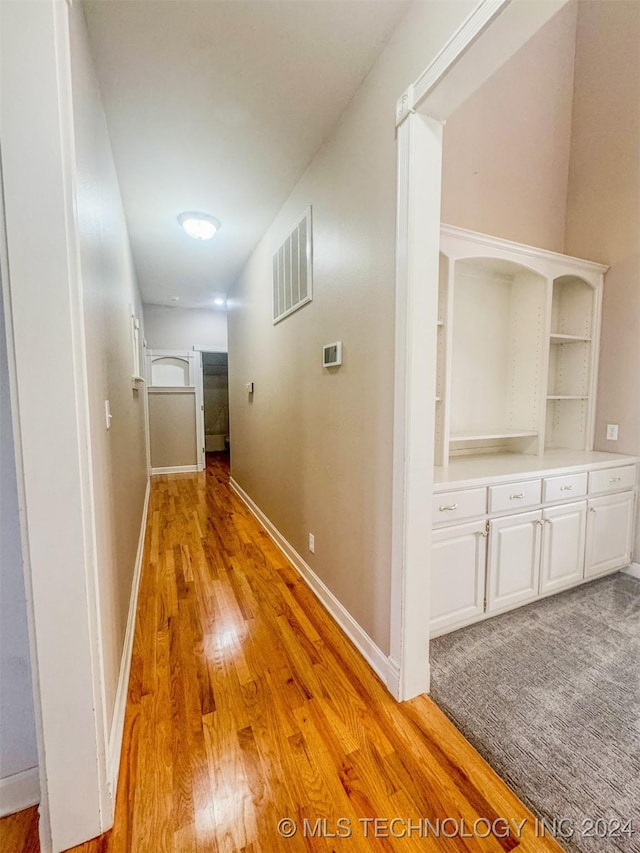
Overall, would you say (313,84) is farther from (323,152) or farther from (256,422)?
(256,422)

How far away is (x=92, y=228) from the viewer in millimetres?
1306

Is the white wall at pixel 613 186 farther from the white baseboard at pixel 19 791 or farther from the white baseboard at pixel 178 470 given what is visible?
the white baseboard at pixel 178 470

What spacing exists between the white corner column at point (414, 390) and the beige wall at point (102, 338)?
1.06m

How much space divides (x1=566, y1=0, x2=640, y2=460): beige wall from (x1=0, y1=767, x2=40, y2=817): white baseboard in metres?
3.49

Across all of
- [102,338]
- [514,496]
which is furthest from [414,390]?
[102,338]

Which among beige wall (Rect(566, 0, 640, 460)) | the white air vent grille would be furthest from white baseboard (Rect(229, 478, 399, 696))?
beige wall (Rect(566, 0, 640, 460))

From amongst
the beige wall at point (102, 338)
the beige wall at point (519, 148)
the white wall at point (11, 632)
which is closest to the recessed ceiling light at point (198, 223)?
the beige wall at point (102, 338)

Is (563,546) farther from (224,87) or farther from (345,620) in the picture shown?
(224,87)

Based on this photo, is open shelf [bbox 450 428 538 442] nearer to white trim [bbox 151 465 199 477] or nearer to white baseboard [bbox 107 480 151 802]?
white baseboard [bbox 107 480 151 802]

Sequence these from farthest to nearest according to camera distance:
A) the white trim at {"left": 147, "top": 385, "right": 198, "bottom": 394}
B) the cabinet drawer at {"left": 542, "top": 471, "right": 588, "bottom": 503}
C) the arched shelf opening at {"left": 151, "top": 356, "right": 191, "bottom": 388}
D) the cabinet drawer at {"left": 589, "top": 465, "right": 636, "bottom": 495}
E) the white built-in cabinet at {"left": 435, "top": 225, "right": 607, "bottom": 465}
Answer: the arched shelf opening at {"left": 151, "top": 356, "right": 191, "bottom": 388} < the white trim at {"left": 147, "top": 385, "right": 198, "bottom": 394} < the white built-in cabinet at {"left": 435, "top": 225, "right": 607, "bottom": 465} < the cabinet drawer at {"left": 589, "top": 465, "right": 636, "bottom": 495} < the cabinet drawer at {"left": 542, "top": 471, "right": 588, "bottom": 503}

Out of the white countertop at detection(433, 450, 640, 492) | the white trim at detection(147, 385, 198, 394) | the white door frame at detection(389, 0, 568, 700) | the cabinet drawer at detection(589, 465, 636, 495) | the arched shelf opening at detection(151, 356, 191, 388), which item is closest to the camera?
the white door frame at detection(389, 0, 568, 700)

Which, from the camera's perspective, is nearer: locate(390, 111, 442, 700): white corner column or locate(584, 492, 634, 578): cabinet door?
locate(390, 111, 442, 700): white corner column

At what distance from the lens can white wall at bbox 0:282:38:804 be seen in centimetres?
98

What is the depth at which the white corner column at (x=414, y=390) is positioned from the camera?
4.23 ft
